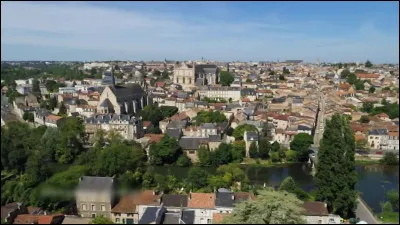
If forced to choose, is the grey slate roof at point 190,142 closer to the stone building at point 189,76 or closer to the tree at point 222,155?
the tree at point 222,155

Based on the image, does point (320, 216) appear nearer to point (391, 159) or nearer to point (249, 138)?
point (391, 159)

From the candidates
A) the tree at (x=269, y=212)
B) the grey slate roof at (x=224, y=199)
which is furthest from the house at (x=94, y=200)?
the tree at (x=269, y=212)

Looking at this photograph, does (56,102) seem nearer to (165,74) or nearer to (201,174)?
(201,174)

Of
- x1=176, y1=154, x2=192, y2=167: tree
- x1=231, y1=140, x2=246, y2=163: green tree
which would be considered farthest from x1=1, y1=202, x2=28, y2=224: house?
x1=231, y1=140, x2=246, y2=163: green tree

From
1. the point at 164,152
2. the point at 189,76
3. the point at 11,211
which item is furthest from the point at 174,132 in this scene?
the point at 189,76

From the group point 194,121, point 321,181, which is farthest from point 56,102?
point 321,181

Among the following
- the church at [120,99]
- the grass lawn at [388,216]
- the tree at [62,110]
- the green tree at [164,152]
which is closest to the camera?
the grass lawn at [388,216]

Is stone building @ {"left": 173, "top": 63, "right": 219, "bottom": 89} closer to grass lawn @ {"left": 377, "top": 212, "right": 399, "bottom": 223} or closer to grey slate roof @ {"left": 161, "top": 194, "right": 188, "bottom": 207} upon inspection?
grey slate roof @ {"left": 161, "top": 194, "right": 188, "bottom": 207}
